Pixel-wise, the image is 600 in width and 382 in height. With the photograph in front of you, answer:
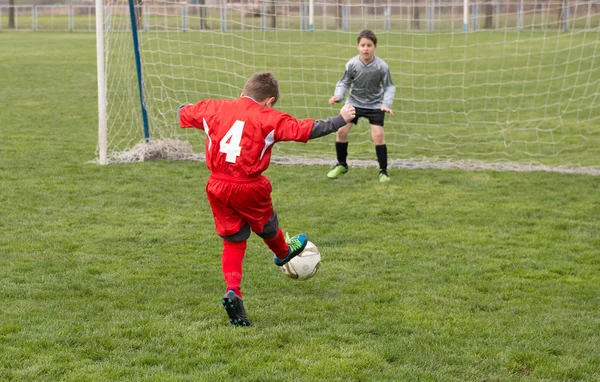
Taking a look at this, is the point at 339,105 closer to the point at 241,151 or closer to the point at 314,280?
the point at 314,280

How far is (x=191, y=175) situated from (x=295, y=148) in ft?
8.40

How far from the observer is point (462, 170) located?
9.68 m

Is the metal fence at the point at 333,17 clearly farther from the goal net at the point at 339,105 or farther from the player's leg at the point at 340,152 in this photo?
the player's leg at the point at 340,152

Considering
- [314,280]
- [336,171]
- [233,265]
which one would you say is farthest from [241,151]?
[336,171]

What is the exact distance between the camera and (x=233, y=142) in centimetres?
466

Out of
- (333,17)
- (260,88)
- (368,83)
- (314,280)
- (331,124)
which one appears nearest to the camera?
(331,124)

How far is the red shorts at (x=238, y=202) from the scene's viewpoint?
4715 mm

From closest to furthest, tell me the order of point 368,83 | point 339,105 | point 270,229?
point 270,229
point 368,83
point 339,105

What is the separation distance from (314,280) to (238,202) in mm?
1146

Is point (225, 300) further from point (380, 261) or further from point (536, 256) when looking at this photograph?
point (536, 256)

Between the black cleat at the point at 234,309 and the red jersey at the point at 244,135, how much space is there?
690 mm

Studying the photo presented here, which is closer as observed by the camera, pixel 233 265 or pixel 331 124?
pixel 331 124

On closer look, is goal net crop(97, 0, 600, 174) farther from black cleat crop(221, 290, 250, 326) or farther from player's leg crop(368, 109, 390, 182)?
black cleat crop(221, 290, 250, 326)

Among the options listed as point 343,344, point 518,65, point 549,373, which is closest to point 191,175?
point 343,344
